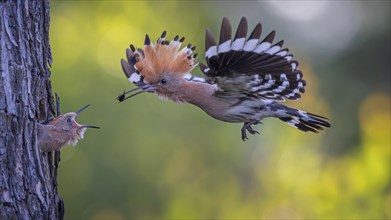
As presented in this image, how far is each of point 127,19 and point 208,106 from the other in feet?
10.4

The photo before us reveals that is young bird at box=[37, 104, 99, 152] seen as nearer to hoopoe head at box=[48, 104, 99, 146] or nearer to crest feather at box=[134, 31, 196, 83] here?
hoopoe head at box=[48, 104, 99, 146]

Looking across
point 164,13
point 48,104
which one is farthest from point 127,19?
point 48,104

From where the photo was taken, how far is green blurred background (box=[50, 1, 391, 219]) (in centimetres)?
630

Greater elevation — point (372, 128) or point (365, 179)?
point (372, 128)

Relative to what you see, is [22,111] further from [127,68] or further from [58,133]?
[127,68]

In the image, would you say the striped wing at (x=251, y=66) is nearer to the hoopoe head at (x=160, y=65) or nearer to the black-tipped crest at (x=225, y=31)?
the black-tipped crest at (x=225, y=31)

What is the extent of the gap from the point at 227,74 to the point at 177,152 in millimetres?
3849

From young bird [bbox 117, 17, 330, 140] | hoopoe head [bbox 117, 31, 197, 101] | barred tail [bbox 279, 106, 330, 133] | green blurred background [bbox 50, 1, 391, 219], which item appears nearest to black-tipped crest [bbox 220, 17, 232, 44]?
young bird [bbox 117, 17, 330, 140]

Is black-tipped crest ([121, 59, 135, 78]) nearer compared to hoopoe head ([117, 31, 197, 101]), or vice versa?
hoopoe head ([117, 31, 197, 101])

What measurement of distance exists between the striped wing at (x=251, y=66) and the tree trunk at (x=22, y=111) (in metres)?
0.89

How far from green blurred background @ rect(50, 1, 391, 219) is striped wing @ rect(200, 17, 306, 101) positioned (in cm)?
241

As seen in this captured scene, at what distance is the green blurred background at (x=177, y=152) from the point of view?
630 cm

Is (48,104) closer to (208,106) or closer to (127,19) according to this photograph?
(208,106)

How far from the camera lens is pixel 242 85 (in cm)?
401
